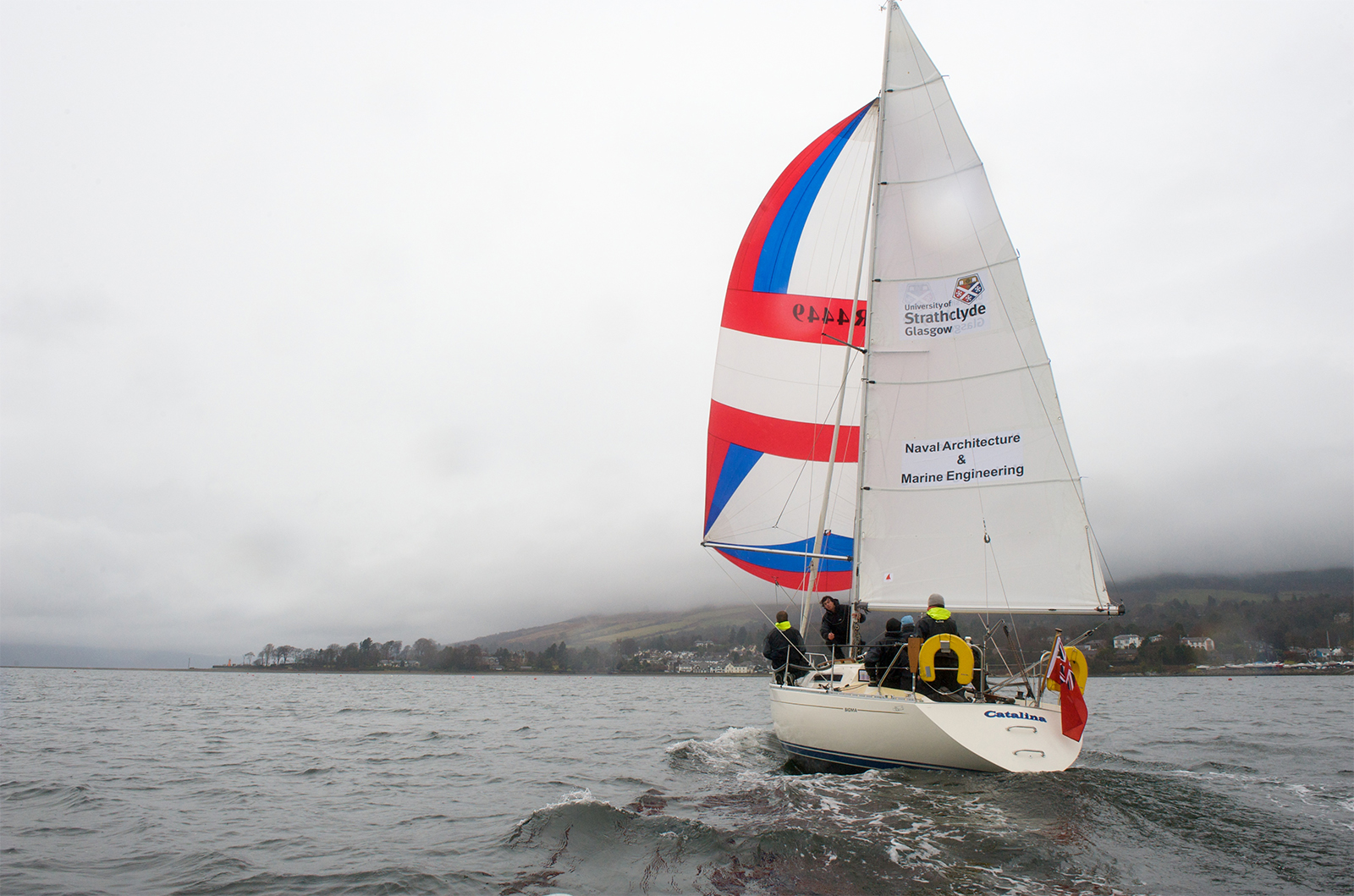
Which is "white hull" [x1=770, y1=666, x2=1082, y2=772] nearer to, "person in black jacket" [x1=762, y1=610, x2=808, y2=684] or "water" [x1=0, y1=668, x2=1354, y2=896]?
"water" [x1=0, y1=668, x2=1354, y2=896]

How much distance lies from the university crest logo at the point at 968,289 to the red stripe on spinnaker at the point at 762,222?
477cm

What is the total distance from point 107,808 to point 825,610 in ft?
27.7

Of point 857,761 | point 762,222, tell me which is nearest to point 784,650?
point 857,761

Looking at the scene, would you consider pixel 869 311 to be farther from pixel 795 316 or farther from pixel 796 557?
pixel 796 557

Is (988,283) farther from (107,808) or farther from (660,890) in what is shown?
(107,808)

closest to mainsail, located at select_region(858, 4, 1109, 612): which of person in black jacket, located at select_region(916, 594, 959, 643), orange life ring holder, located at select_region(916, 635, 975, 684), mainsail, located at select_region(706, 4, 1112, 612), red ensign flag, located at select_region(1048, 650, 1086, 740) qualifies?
mainsail, located at select_region(706, 4, 1112, 612)

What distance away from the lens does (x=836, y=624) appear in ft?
34.3

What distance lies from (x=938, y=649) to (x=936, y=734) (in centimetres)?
88

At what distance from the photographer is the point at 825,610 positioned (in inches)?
414

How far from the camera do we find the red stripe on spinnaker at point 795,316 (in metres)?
12.7

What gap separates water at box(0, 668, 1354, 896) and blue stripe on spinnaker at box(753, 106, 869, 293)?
7863mm

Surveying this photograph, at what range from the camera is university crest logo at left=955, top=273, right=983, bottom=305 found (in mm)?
8961

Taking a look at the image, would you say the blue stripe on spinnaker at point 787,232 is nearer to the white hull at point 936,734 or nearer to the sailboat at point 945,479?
the sailboat at point 945,479

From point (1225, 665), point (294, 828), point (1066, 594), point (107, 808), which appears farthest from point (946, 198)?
point (1225, 665)
